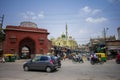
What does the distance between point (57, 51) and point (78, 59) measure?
29.2 metres

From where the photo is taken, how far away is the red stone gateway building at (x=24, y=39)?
4138 cm

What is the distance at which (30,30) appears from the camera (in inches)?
1740

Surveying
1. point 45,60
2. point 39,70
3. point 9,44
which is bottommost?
point 39,70

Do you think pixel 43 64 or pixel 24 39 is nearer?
pixel 43 64

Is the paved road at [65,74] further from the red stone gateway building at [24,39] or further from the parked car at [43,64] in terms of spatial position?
the red stone gateway building at [24,39]

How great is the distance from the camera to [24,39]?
45.5 metres

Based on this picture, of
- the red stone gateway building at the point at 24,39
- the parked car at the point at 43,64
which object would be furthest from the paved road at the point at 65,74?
the red stone gateway building at the point at 24,39

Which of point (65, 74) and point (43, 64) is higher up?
point (43, 64)

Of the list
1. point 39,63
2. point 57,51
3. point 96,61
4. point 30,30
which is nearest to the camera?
point 39,63

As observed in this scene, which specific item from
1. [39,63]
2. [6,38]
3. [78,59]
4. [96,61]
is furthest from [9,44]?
[39,63]

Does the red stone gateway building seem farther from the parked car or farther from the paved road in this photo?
the parked car

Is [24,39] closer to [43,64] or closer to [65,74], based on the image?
[43,64]

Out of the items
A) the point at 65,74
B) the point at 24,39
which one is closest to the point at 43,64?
the point at 65,74

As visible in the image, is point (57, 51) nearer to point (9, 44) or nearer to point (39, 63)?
point (9, 44)
